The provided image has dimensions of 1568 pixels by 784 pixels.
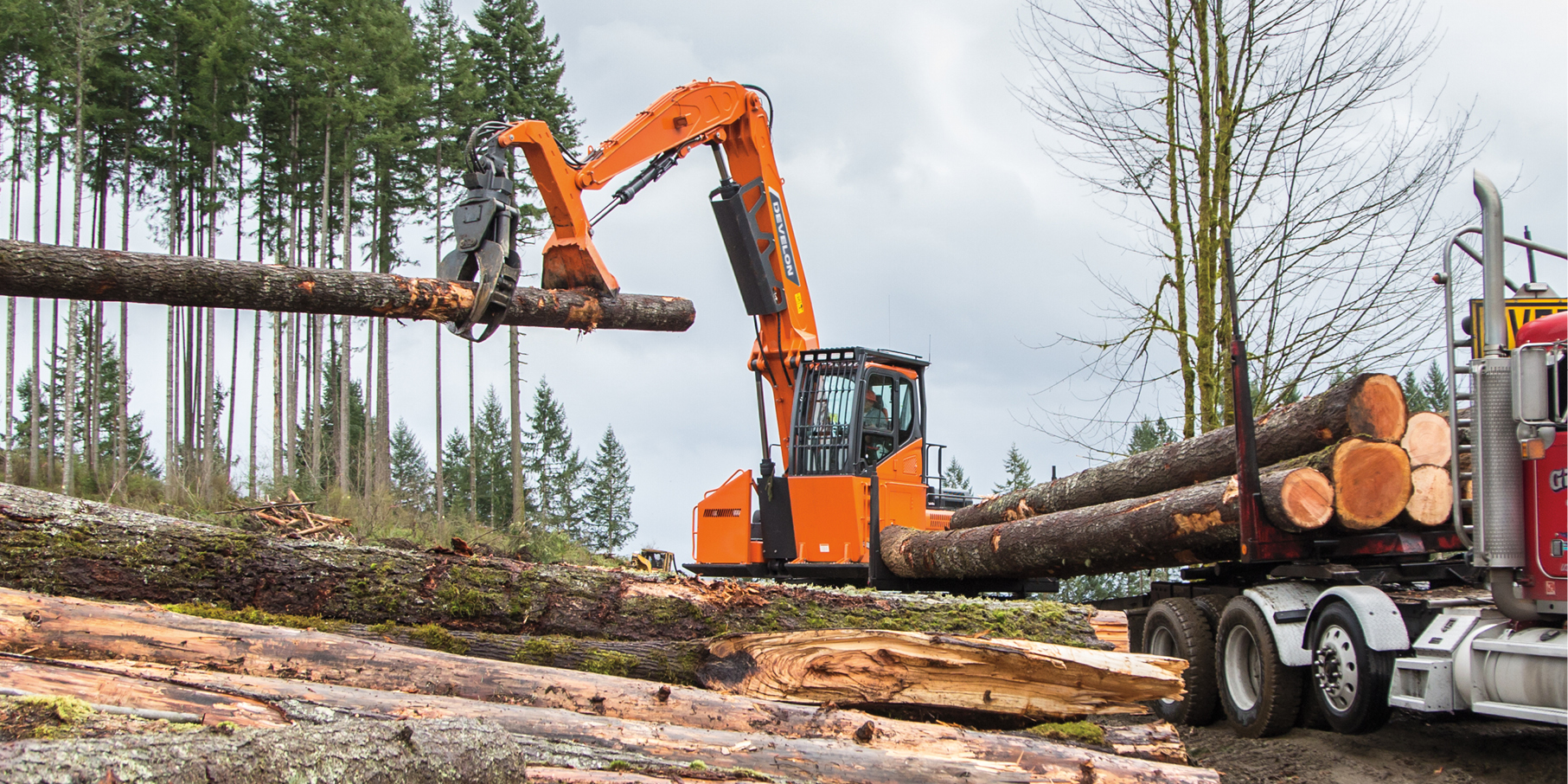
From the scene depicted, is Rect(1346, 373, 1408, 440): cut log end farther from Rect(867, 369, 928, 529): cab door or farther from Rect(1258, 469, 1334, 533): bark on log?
Rect(867, 369, 928, 529): cab door

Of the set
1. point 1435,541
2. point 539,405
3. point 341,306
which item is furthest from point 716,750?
point 539,405

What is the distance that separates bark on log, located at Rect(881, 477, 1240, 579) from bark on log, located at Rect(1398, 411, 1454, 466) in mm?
1075

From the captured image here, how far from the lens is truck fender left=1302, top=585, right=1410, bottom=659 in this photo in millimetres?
6156

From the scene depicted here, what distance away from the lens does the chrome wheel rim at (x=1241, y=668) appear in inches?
292

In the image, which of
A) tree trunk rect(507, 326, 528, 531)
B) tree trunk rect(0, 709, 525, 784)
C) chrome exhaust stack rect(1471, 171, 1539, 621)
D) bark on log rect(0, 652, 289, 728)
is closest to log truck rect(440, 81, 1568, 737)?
chrome exhaust stack rect(1471, 171, 1539, 621)

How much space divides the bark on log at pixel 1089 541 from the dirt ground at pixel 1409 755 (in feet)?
4.50

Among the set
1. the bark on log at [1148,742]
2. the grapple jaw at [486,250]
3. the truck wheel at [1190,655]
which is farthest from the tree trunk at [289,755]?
the truck wheel at [1190,655]

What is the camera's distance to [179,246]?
27547 mm

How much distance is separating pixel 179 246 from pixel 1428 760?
28793mm

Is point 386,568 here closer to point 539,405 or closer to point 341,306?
point 341,306

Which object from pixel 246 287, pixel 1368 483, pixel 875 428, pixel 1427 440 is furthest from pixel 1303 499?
pixel 246 287

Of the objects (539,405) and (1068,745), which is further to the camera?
(539,405)

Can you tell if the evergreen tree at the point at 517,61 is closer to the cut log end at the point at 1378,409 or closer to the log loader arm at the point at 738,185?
the log loader arm at the point at 738,185

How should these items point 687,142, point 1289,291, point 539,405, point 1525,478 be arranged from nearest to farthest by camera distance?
1. point 1525,478
2. point 1289,291
3. point 687,142
4. point 539,405
